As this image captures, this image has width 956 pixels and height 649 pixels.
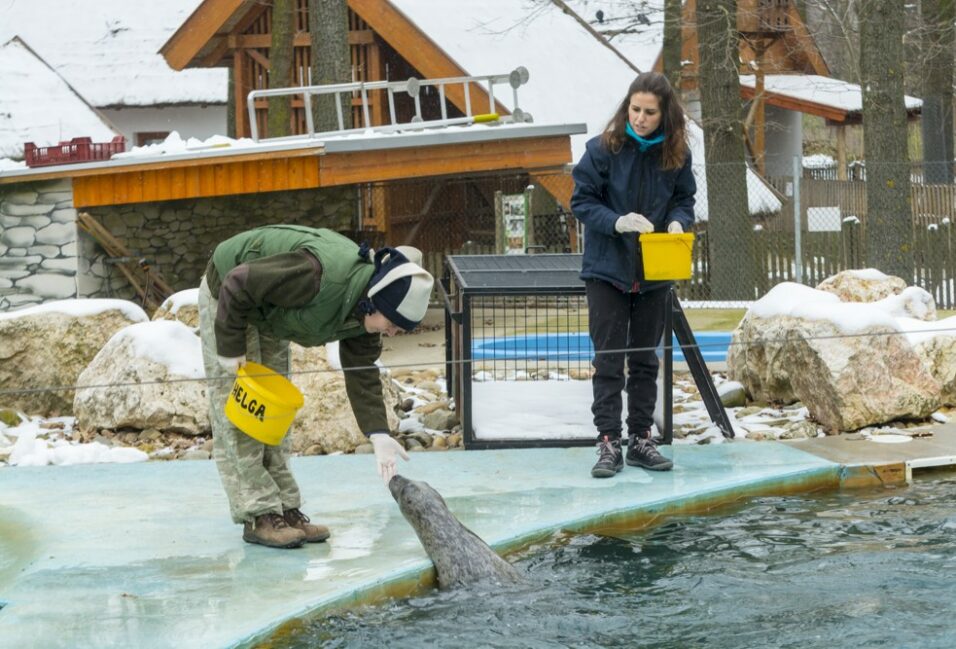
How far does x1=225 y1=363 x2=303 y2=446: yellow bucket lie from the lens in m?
4.98

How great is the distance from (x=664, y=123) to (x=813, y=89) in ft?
82.6

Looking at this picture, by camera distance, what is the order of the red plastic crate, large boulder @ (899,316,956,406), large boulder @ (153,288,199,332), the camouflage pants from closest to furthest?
the camouflage pants, large boulder @ (899,316,956,406), large boulder @ (153,288,199,332), the red plastic crate

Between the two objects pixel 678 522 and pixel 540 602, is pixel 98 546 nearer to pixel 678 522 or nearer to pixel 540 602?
pixel 540 602

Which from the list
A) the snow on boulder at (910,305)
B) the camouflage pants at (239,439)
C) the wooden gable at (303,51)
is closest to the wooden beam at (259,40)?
the wooden gable at (303,51)

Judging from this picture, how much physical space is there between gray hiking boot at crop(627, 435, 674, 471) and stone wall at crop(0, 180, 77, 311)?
8.81 m

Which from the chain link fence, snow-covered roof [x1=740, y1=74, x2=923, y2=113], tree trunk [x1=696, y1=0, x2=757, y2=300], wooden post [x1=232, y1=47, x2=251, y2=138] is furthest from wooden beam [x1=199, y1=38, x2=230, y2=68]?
snow-covered roof [x1=740, y1=74, x2=923, y2=113]

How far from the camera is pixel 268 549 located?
17.8 ft

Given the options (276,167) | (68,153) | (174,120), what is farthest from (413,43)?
(174,120)

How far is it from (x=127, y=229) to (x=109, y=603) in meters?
10.9

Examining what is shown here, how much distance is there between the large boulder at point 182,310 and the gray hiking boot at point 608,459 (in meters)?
3.90

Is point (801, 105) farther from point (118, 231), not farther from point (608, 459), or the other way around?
point (608, 459)

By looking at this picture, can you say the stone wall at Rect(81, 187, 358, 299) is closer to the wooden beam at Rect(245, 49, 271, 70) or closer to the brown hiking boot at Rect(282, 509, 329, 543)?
the wooden beam at Rect(245, 49, 271, 70)

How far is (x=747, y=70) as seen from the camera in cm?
2736

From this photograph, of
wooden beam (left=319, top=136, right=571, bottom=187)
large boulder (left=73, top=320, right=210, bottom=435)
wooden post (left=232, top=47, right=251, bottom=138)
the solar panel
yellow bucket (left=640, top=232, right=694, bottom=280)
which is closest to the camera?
yellow bucket (left=640, top=232, right=694, bottom=280)
